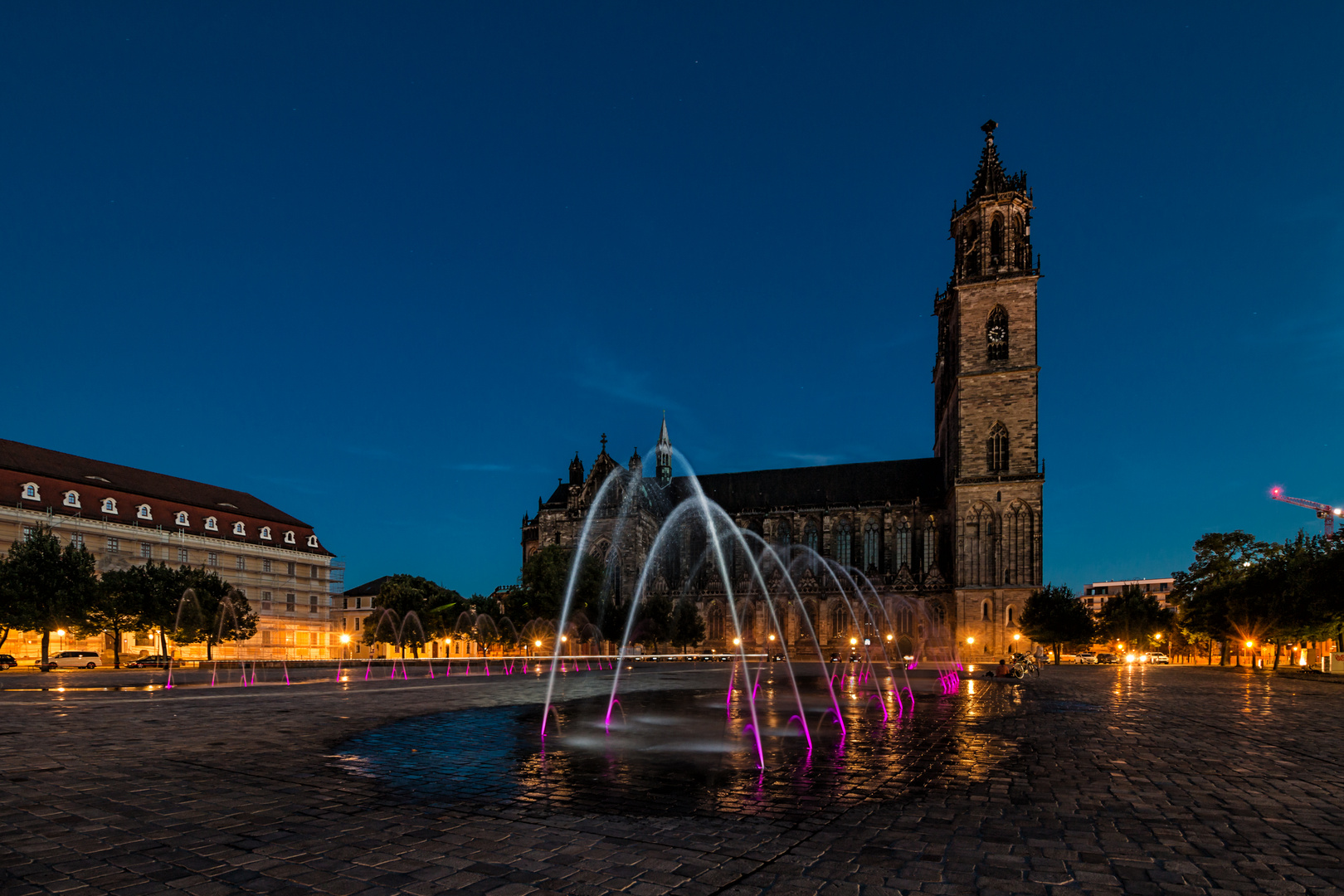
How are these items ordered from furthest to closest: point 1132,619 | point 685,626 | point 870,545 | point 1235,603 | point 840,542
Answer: point 840,542 → point 870,545 → point 685,626 → point 1132,619 → point 1235,603

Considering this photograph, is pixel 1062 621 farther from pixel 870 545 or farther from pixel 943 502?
A: pixel 870 545

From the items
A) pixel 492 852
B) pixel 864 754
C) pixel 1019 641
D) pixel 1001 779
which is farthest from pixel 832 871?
pixel 1019 641

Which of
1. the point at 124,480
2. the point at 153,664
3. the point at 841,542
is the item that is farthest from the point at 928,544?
the point at 124,480

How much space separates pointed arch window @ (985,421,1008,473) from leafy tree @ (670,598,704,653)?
3203cm

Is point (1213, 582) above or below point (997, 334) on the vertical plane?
below

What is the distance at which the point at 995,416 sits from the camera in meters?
79.9

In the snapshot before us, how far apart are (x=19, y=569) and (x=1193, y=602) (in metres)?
78.5

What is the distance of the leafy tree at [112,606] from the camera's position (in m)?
50.3

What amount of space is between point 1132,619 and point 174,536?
8844 cm

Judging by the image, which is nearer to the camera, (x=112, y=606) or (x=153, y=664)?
(x=153, y=664)

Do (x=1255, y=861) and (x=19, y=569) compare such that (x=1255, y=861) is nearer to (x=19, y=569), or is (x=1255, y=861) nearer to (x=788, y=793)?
(x=788, y=793)

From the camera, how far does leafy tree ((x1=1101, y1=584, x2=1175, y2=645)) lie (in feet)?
273

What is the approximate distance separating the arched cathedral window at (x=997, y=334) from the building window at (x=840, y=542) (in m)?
25.5

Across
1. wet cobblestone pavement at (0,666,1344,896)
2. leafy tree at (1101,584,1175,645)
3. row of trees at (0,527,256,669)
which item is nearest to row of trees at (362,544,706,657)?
row of trees at (0,527,256,669)
